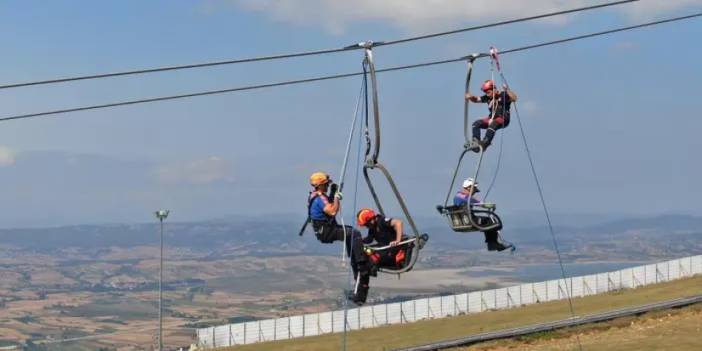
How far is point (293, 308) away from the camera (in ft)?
427

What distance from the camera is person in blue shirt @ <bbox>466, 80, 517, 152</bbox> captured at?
65.9ft

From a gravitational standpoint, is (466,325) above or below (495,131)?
below

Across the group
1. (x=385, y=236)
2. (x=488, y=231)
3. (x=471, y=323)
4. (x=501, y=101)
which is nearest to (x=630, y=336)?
(x=471, y=323)

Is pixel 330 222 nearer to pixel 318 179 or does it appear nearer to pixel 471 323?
pixel 318 179

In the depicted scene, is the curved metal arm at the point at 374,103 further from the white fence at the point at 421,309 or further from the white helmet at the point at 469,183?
the white fence at the point at 421,309

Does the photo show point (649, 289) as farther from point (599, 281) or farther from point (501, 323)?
point (501, 323)

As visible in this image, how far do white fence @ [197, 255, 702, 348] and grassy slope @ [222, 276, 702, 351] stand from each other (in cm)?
221

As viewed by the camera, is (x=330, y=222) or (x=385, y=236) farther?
(x=385, y=236)

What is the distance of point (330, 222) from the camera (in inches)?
703

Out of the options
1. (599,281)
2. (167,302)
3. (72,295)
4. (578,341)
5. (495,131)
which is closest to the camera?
(495,131)

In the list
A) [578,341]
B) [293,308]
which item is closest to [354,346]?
[578,341]

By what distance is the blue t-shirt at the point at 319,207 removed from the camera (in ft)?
57.8

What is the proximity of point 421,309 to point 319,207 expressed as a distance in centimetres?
3636

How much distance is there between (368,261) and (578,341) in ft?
60.1
